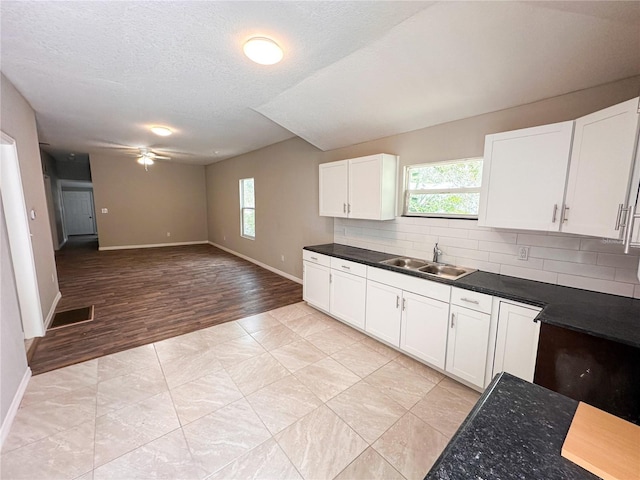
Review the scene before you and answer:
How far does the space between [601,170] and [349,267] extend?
2181 mm

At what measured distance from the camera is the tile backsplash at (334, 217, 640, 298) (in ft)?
6.15

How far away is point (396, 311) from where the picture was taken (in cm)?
266

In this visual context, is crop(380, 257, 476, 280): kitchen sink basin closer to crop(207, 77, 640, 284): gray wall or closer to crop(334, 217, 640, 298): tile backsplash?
crop(334, 217, 640, 298): tile backsplash

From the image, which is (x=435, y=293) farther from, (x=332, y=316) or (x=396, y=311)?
(x=332, y=316)

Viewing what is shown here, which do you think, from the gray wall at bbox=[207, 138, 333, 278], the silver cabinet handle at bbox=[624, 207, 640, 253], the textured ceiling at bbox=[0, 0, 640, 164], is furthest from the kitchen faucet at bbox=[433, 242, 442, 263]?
the gray wall at bbox=[207, 138, 333, 278]

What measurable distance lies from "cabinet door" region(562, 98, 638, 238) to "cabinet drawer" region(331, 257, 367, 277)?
1.72 m

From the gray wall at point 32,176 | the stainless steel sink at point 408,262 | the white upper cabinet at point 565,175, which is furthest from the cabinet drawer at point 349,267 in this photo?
the gray wall at point 32,176

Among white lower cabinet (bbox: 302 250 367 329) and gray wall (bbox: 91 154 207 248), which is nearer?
white lower cabinet (bbox: 302 250 367 329)

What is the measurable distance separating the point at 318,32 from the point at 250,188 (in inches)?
198

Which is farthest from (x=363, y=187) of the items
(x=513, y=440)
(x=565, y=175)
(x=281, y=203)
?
(x=513, y=440)

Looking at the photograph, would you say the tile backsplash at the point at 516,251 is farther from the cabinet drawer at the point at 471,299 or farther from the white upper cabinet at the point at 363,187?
the cabinet drawer at the point at 471,299

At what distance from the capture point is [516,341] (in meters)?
1.90

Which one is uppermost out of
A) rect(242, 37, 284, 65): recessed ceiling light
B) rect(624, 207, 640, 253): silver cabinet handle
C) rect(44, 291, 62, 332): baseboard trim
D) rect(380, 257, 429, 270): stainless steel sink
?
rect(242, 37, 284, 65): recessed ceiling light

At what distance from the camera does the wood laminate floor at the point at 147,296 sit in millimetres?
2816
